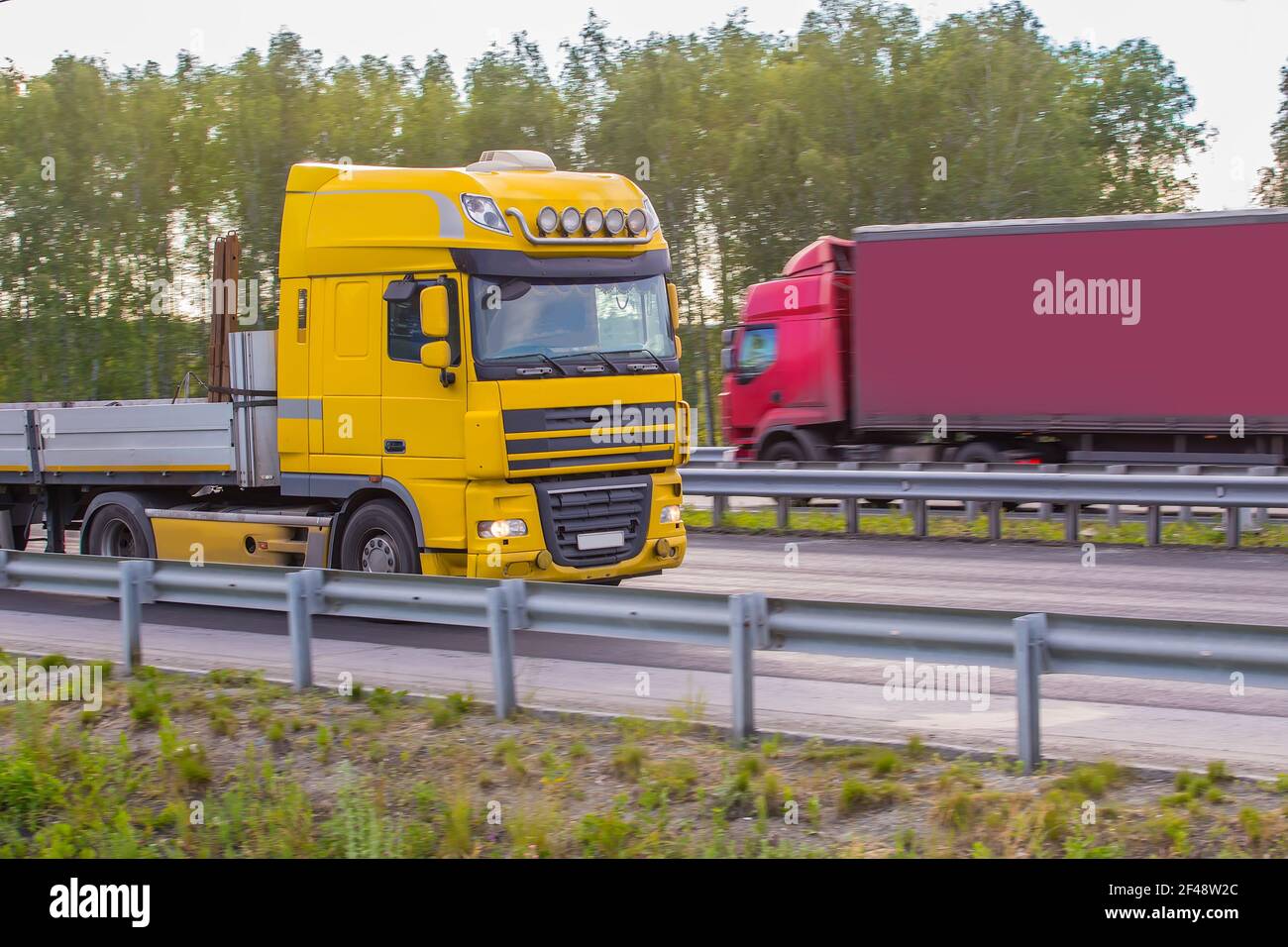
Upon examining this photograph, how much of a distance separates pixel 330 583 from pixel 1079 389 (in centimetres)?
1368

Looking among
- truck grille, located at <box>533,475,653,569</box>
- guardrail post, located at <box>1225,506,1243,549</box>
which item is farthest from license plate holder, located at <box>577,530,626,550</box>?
guardrail post, located at <box>1225,506,1243,549</box>

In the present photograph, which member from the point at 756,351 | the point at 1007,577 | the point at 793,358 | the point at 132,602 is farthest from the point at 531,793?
the point at 756,351

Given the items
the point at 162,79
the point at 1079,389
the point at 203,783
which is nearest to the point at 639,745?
the point at 203,783

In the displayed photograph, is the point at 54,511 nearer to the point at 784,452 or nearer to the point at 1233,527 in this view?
the point at 784,452

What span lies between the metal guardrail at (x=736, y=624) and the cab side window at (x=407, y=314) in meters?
2.35

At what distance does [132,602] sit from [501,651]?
10.6ft

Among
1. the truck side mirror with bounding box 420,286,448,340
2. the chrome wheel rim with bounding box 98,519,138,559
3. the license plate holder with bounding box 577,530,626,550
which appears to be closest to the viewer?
the truck side mirror with bounding box 420,286,448,340

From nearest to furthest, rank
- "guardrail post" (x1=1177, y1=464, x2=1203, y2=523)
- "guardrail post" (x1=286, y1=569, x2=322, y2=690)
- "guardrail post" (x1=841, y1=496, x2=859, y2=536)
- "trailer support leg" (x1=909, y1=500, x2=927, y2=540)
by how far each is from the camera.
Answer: "guardrail post" (x1=286, y1=569, x2=322, y2=690)
"trailer support leg" (x1=909, y1=500, x2=927, y2=540)
"guardrail post" (x1=1177, y1=464, x2=1203, y2=523)
"guardrail post" (x1=841, y1=496, x2=859, y2=536)

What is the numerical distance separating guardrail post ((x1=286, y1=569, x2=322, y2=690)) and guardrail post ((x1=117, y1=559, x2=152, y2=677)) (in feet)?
4.45

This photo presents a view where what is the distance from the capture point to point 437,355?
11312 millimetres

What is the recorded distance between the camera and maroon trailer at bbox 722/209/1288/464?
64.9ft

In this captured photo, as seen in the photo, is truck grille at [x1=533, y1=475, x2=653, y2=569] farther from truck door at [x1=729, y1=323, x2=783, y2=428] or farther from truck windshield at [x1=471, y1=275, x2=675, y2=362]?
truck door at [x1=729, y1=323, x2=783, y2=428]
